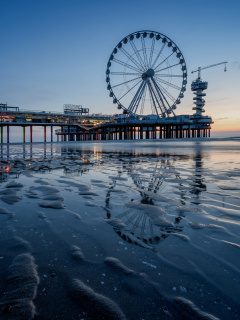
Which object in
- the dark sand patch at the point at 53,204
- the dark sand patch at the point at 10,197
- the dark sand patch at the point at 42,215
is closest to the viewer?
the dark sand patch at the point at 42,215

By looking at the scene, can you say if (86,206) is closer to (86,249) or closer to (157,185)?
(86,249)

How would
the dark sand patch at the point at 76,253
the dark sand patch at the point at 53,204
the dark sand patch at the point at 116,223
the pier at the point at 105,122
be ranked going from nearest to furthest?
the dark sand patch at the point at 76,253 → the dark sand patch at the point at 116,223 → the dark sand patch at the point at 53,204 → the pier at the point at 105,122

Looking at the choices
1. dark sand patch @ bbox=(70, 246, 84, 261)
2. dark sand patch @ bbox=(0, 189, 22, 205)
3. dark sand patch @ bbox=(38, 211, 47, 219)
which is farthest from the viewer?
dark sand patch @ bbox=(0, 189, 22, 205)

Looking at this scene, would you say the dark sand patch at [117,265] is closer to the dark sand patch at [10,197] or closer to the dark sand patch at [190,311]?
the dark sand patch at [190,311]

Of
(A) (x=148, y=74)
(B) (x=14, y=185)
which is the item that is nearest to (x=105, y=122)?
(A) (x=148, y=74)

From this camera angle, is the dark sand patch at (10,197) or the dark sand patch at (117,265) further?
the dark sand patch at (10,197)

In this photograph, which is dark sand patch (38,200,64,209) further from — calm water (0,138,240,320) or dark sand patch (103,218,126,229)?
dark sand patch (103,218,126,229)

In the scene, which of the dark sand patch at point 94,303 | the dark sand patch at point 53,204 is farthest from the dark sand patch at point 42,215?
the dark sand patch at point 94,303

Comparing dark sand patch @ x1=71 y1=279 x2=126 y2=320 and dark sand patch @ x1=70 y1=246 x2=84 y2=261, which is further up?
dark sand patch @ x1=70 y1=246 x2=84 y2=261

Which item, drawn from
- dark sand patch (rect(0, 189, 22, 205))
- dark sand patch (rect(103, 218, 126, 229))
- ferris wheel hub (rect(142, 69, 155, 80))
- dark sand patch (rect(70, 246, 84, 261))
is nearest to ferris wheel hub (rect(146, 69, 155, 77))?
ferris wheel hub (rect(142, 69, 155, 80))

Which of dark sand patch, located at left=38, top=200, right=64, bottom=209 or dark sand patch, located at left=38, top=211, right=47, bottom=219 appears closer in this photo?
dark sand patch, located at left=38, top=211, right=47, bottom=219

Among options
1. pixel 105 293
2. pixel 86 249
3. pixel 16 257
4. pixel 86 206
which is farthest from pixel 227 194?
pixel 16 257

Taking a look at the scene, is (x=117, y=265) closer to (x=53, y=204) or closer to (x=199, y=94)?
(x=53, y=204)

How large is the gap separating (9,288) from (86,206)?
5.29 feet
